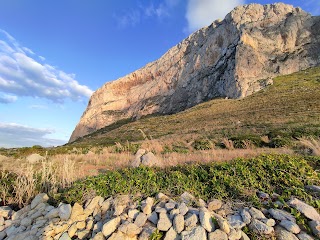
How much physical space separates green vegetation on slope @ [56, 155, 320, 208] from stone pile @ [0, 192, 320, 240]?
313 millimetres

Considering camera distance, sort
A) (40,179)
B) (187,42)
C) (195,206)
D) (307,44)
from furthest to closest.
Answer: (187,42) → (307,44) → (40,179) → (195,206)

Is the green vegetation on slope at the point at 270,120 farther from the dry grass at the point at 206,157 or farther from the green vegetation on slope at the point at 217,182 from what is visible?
the green vegetation on slope at the point at 217,182

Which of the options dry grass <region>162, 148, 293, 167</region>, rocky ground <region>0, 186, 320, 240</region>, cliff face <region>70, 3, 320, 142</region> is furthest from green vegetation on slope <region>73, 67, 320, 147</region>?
rocky ground <region>0, 186, 320, 240</region>

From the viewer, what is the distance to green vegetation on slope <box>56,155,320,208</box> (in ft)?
18.0

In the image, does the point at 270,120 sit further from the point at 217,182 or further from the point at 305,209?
the point at 305,209

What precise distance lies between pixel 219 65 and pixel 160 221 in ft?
333

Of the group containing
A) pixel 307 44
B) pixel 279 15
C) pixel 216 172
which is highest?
pixel 279 15

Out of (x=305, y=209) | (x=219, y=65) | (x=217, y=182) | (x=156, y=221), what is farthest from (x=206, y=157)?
(x=219, y=65)

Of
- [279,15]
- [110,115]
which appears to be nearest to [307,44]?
[279,15]

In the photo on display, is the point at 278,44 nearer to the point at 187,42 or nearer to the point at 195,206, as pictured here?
the point at 187,42

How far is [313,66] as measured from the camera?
82.2 metres

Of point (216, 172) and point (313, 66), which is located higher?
point (313, 66)

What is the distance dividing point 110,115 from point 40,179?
12877 centimetres

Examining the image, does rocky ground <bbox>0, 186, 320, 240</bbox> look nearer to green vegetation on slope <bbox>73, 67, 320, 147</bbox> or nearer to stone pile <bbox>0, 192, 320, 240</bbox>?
stone pile <bbox>0, 192, 320, 240</bbox>
